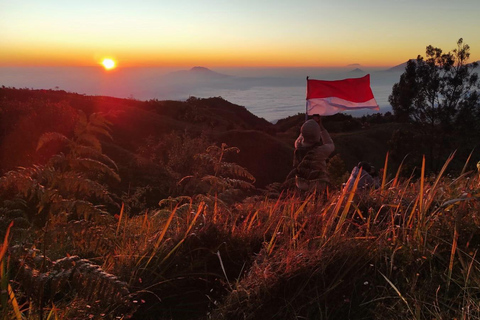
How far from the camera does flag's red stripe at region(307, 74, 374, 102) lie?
934cm

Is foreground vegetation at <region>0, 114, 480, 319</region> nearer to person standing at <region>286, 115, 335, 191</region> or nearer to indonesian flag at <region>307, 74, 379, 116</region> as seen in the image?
person standing at <region>286, 115, 335, 191</region>

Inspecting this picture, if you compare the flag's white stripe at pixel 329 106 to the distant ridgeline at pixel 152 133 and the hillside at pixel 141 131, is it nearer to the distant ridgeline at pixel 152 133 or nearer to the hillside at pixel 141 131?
the distant ridgeline at pixel 152 133

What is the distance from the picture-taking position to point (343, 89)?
377 inches

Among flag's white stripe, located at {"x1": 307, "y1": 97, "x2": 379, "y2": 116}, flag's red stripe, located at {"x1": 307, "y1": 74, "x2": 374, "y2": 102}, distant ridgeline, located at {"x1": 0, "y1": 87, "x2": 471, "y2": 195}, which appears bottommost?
distant ridgeline, located at {"x1": 0, "y1": 87, "x2": 471, "y2": 195}

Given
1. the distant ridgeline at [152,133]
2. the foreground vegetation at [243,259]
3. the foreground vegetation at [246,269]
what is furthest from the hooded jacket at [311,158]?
the distant ridgeline at [152,133]

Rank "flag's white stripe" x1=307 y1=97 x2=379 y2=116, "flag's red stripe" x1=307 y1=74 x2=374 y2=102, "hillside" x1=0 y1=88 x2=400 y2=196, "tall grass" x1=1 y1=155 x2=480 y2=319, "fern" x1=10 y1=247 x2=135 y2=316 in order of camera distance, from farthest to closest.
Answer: "hillside" x1=0 y1=88 x2=400 y2=196
"flag's red stripe" x1=307 y1=74 x2=374 y2=102
"flag's white stripe" x1=307 y1=97 x2=379 y2=116
"tall grass" x1=1 y1=155 x2=480 y2=319
"fern" x1=10 y1=247 x2=135 y2=316

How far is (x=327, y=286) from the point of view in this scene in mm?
2553

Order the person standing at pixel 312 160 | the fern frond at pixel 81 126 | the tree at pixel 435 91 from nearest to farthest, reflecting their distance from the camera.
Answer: the fern frond at pixel 81 126 → the person standing at pixel 312 160 → the tree at pixel 435 91

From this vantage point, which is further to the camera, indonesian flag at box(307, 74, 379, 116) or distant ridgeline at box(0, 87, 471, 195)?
distant ridgeline at box(0, 87, 471, 195)

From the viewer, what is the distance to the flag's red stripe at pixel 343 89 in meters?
9.34

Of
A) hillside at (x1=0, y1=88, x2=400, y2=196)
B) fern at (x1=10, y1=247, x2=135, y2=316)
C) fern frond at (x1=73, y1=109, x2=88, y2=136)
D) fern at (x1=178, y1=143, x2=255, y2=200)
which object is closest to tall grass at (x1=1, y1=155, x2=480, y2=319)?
fern at (x1=10, y1=247, x2=135, y2=316)

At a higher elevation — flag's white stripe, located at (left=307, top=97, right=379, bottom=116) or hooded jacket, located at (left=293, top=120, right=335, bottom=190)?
flag's white stripe, located at (left=307, top=97, right=379, bottom=116)

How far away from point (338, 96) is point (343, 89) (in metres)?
0.32

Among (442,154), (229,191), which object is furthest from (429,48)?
(229,191)
